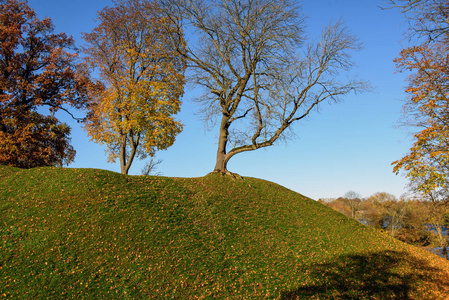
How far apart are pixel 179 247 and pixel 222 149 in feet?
31.3

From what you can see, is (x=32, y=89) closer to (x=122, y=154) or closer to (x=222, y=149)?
(x=122, y=154)

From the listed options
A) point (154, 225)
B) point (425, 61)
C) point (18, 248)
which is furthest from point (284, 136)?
point (18, 248)

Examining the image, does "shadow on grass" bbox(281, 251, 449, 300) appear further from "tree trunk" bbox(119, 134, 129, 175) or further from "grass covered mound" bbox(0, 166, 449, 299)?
"tree trunk" bbox(119, 134, 129, 175)

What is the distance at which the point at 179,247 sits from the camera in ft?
38.5

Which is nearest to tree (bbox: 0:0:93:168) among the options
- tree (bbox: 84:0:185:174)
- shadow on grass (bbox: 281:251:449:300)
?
tree (bbox: 84:0:185:174)

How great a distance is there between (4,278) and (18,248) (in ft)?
4.90

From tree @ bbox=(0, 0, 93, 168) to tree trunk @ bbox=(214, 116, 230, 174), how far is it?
13.0 m

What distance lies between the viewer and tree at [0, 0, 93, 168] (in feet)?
73.8

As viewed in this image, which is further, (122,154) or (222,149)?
(122,154)

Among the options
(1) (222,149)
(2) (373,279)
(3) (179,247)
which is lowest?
(2) (373,279)

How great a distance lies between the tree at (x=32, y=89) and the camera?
22484 mm

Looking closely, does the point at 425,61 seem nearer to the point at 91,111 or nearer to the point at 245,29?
the point at 245,29

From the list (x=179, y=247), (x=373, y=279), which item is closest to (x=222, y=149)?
(x=179, y=247)

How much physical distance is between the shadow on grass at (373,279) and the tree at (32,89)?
21466mm
